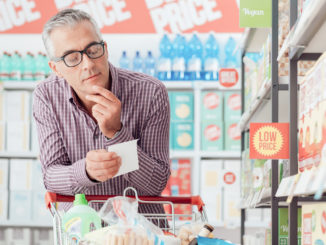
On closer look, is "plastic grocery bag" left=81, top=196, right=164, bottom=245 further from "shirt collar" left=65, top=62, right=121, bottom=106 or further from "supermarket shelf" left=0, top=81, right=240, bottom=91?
"supermarket shelf" left=0, top=81, right=240, bottom=91

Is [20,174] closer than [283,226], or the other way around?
[283,226]

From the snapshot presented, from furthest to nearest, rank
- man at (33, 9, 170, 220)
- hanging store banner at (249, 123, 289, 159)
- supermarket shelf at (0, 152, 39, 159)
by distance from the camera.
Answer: supermarket shelf at (0, 152, 39, 159), hanging store banner at (249, 123, 289, 159), man at (33, 9, 170, 220)

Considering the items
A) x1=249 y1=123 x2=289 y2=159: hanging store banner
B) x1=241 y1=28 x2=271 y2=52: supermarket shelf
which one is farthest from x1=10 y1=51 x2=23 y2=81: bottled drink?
x1=249 y1=123 x2=289 y2=159: hanging store banner

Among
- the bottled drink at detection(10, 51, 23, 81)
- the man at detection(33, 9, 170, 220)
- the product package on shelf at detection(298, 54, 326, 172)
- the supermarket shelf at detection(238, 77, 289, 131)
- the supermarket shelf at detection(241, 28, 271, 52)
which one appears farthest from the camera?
the bottled drink at detection(10, 51, 23, 81)

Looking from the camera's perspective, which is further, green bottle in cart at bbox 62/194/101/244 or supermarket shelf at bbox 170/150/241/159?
supermarket shelf at bbox 170/150/241/159

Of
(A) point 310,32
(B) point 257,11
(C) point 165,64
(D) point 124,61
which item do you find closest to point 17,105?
(D) point 124,61

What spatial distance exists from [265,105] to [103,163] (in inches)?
81.0

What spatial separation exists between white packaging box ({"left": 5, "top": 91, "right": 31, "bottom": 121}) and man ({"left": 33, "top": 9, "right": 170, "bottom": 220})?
3.61 metres

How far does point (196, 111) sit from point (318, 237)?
4.42 metres

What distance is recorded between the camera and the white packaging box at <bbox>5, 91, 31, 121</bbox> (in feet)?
19.9

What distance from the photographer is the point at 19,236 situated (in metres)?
6.02

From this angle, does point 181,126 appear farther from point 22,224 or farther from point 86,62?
point 86,62

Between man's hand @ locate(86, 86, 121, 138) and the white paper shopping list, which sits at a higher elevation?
man's hand @ locate(86, 86, 121, 138)

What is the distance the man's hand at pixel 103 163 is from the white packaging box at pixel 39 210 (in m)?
3.99
